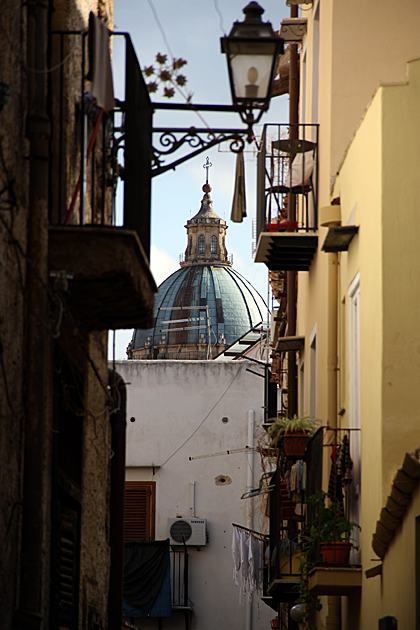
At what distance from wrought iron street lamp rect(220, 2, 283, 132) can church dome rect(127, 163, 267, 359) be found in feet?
239

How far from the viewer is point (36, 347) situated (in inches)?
214

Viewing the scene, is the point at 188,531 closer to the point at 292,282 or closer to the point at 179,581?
the point at 179,581

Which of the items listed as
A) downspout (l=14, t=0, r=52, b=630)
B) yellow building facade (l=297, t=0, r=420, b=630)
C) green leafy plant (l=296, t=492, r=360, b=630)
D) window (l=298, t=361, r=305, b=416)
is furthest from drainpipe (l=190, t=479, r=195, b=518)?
downspout (l=14, t=0, r=52, b=630)

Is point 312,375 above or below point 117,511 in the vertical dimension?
above

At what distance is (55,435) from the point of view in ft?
19.7

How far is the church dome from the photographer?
81.9 meters

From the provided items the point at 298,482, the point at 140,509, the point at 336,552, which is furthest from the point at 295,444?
the point at 140,509

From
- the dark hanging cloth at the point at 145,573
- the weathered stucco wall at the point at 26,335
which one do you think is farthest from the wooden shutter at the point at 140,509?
the weathered stucco wall at the point at 26,335

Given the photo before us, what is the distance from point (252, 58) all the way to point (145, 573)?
20348 mm

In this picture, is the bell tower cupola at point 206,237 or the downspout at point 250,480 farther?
the bell tower cupola at point 206,237

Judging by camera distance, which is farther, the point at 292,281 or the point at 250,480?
the point at 250,480

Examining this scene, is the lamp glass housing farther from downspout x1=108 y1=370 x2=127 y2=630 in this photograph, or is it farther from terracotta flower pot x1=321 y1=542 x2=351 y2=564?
terracotta flower pot x1=321 y1=542 x2=351 y2=564

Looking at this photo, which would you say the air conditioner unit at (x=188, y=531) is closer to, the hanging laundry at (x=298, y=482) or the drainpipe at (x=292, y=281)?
the drainpipe at (x=292, y=281)

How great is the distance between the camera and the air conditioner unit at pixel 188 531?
86.3 ft
